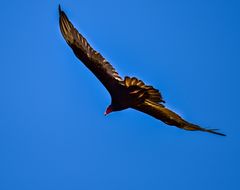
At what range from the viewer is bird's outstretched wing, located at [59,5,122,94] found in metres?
10.1

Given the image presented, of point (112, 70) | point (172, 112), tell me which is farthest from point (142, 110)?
point (112, 70)

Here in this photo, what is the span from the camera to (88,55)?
1009 centimetres

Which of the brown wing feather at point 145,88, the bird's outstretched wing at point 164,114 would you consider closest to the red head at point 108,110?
the bird's outstretched wing at point 164,114

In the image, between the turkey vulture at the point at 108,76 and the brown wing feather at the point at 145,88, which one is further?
the turkey vulture at the point at 108,76

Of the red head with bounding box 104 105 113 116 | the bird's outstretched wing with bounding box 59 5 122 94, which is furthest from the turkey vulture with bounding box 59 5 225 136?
the red head with bounding box 104 105 113 116

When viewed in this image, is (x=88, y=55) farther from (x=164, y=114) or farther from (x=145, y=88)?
(x=164, y=114)

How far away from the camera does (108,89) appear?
1054 cm

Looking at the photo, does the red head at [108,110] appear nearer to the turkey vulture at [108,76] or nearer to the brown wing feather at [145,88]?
the turkey vulture at [108,76]

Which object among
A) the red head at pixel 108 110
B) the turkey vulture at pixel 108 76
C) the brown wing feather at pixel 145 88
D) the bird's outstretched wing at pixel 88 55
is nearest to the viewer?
the brown wing feather at pixel 145 88

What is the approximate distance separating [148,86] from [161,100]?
0.62 m

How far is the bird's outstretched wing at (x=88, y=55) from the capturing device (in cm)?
1007

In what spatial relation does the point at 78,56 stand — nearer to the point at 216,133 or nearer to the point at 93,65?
the point at 93,65

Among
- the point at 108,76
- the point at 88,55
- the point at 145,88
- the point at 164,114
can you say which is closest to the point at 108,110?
the point at 108,76

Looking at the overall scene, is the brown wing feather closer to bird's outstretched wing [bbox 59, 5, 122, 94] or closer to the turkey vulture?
the turkey vulture
